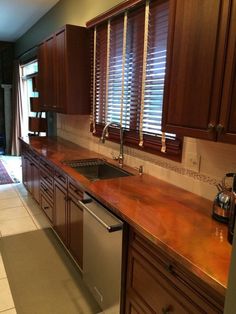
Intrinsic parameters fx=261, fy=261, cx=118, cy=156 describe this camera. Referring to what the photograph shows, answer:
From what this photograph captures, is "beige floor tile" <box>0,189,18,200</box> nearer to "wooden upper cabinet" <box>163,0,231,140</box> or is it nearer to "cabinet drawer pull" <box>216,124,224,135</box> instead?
"wooden upper cabinet" <box>163,0,231,140</box>

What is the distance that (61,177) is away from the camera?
2.47m

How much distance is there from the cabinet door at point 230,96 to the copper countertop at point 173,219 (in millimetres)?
460

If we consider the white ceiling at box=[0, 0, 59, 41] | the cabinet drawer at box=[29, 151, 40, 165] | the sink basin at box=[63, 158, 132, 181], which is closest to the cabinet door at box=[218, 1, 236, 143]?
the sink basin at box=[63, 158, 132, 181]

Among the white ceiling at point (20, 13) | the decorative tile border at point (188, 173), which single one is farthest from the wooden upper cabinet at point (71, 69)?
the decorative tile border at point (188, 173)

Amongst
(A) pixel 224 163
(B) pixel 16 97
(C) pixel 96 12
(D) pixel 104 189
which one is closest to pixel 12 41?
(B) pixel 16 97

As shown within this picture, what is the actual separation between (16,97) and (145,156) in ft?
17.2

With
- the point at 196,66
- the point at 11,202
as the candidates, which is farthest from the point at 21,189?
the point at 196,66

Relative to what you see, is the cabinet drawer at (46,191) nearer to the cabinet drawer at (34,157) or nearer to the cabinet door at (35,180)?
the cabinet door at (35,180)

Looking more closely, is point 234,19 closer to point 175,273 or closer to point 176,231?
point 176,231

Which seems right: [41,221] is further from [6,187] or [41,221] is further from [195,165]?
[195,165]

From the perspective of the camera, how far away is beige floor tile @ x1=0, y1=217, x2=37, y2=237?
3025 mm

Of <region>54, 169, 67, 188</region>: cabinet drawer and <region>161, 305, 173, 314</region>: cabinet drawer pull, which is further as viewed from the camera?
<region>54, 169, 67, 188</region>: cabinet drawer

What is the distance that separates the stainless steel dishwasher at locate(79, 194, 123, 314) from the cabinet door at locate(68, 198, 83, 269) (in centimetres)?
13

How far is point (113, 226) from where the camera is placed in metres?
1.51
